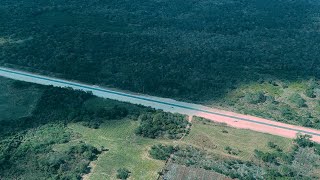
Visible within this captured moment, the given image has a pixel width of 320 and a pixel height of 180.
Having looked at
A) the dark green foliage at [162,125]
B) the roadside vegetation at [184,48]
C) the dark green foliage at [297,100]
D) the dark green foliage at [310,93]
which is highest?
the roadside vegetation at [184,48]

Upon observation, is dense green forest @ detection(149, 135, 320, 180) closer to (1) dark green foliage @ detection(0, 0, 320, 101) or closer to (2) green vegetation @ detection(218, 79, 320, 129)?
(2) green vegetation @ detection(218, 79, 320, 129)

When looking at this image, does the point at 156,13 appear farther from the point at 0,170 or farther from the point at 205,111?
the point at 0,170

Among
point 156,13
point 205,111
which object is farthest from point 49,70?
point 156,13

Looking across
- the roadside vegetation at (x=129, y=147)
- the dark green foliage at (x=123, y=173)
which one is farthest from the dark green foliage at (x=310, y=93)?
the dark green foliage at (x=123, y=173)

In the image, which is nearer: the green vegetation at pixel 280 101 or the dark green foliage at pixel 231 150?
the dark green foliage at pixel 231 150

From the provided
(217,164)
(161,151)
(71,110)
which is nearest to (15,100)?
(71,110)

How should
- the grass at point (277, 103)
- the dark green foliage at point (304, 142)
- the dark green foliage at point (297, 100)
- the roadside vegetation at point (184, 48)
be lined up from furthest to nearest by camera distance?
the roadside vegetation at point (184, 48)
the dark green foliage at point (297, 100)
the grass at point (277, 103)
the dark green foliage at point (304, 142)

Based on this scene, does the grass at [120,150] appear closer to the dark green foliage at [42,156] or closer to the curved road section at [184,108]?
the dark green foliage at [42,156]
